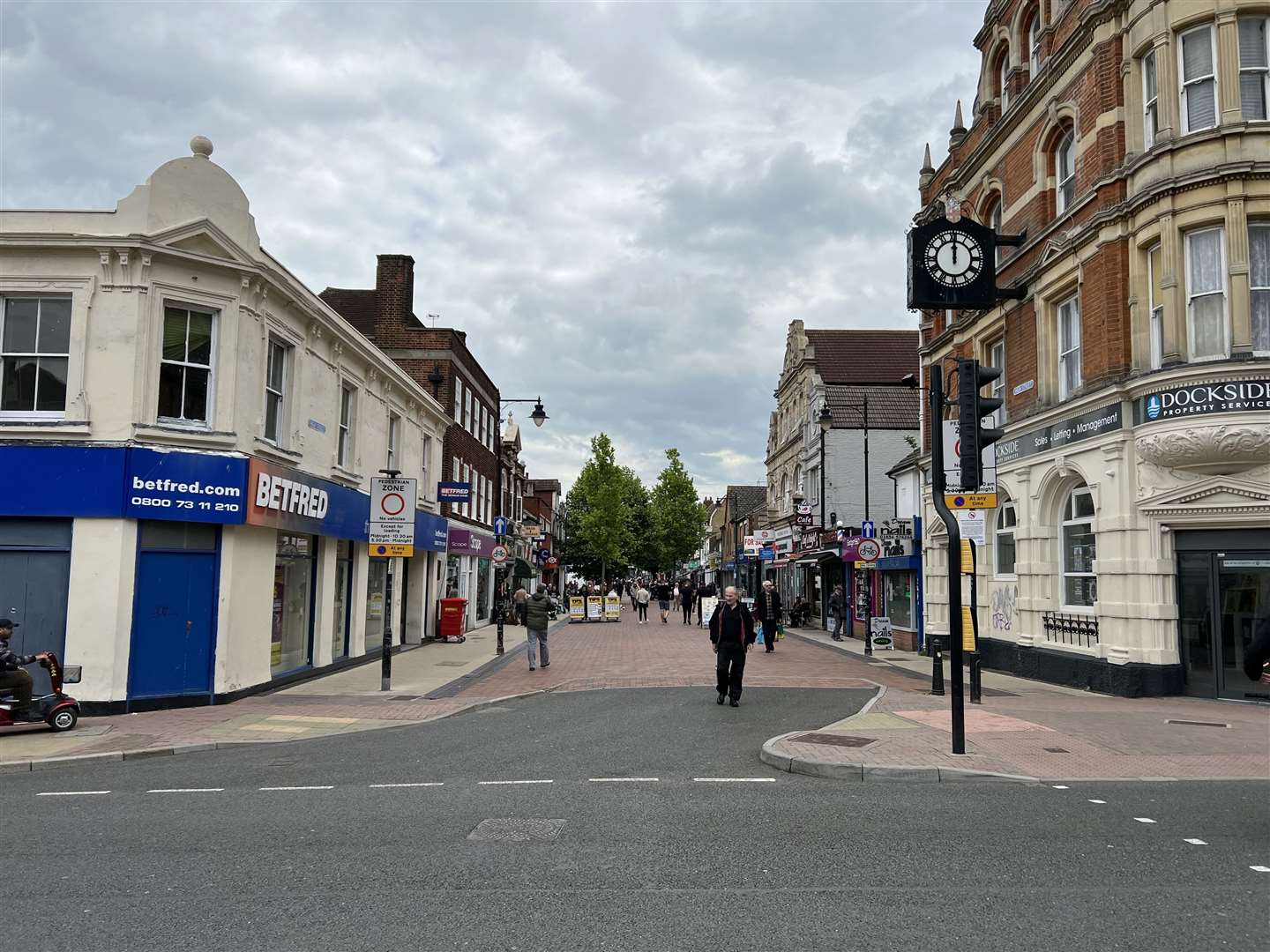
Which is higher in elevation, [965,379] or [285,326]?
[285,326]

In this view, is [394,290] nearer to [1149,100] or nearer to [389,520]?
[389,520]

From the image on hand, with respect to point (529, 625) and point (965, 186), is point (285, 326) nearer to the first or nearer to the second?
point (529, 625)

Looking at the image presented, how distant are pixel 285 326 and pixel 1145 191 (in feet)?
47.8

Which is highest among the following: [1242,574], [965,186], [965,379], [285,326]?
[965,186]

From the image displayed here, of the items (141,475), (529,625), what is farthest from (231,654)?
(529,625)

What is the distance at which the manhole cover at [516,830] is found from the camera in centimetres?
658

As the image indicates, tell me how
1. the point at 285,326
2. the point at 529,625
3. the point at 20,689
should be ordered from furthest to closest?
the point at 529,625 < the point at 285,326 < the point at 20,689

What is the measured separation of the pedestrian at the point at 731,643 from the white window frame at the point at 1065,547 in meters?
6.91

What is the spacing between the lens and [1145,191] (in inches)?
587

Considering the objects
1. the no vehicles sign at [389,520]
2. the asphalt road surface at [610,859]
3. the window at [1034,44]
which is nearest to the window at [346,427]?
the no vehicles sign at [389,520]

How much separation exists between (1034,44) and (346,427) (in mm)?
17167

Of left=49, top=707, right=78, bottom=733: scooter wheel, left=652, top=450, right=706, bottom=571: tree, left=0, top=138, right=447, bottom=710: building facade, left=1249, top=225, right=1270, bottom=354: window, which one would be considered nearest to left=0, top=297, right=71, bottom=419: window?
left=0, top=138, right=447, bottom=710: building facade

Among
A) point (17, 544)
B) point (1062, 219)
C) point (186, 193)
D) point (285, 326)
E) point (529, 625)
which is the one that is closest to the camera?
point (17, 544)

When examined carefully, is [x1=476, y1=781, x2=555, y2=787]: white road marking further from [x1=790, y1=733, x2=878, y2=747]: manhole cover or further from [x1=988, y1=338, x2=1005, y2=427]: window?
[x1=988, y1=338, x2=1005, y2=427]: window
